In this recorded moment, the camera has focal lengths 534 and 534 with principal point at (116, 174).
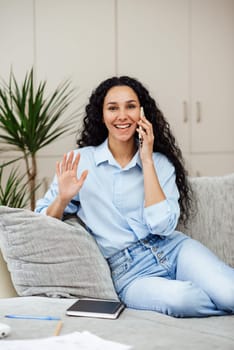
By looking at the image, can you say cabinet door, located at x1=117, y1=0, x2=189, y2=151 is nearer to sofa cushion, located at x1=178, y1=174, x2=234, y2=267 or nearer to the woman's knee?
sofa cushion, located at x1=178, y1=174, x2=234, y2=267

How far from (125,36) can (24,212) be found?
252 centimetres

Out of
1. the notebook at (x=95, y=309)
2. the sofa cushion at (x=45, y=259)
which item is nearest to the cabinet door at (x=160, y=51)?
the sofa cushion at (x=45, y=259)

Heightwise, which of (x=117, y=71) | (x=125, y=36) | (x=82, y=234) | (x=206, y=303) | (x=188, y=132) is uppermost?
(x=125, y=36)

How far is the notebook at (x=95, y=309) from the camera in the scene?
160 centimetres

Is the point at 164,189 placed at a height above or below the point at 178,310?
above

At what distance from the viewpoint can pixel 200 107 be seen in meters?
4.27

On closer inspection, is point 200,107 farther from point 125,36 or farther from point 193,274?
point 193,274


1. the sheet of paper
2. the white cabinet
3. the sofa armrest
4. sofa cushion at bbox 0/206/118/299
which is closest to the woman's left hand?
sofa cushion at bbox 0/206/118/299

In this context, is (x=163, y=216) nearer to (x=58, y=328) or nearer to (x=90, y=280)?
(x=90, y=280)

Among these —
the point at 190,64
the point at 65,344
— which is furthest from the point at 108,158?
the point at 190,64

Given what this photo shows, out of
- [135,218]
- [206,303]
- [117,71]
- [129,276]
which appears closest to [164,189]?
[135,218]

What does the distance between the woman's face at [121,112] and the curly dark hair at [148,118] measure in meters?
0.04

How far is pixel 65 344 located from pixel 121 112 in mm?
1232

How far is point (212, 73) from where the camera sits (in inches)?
169
